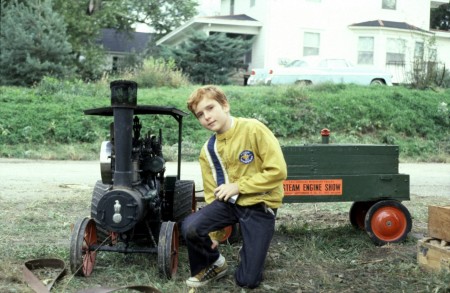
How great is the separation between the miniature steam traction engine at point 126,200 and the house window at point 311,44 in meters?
21.4

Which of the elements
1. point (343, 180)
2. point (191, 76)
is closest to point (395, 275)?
point (343, 180)

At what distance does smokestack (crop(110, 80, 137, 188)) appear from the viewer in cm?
372

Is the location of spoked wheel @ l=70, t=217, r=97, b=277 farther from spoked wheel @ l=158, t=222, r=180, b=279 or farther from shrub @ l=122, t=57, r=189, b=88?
shrub @ l=122, t=57, r=189, b=88

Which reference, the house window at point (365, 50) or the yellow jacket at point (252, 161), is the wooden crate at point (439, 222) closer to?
the yellow jacket at point (252, 161)

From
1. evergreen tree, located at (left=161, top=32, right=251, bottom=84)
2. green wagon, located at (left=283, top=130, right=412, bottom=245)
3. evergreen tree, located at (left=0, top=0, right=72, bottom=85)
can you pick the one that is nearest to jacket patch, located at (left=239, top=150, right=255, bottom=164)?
green wagon, located at (left=283, top=130, right=412, bottom=245)

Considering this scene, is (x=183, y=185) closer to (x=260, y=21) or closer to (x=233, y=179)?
(x=233, y=179)

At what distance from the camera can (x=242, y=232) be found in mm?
3949

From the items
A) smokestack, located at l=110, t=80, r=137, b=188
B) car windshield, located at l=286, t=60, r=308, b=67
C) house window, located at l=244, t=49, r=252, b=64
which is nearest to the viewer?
smokestack, located at l=110, t=80, r=137, b=188

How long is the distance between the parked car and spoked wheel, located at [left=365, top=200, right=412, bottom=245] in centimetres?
1552

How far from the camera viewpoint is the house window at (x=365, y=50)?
25906 mm

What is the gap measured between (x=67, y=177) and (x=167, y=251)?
5915mm

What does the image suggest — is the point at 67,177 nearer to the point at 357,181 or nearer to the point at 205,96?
the point at 357,181

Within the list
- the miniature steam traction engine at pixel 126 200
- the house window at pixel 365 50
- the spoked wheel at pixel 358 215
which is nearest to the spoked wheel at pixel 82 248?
the miniature steam traction engine at pixel 126 200

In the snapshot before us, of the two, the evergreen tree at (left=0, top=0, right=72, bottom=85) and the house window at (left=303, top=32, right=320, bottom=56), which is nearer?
the evergreen tree at (left=0, top=0, right=72, bottom=85)
